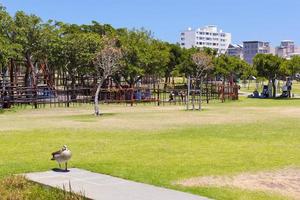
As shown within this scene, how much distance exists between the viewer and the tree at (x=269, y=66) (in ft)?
171

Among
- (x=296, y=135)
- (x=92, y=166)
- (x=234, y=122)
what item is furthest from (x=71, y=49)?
(x=92, y=166)

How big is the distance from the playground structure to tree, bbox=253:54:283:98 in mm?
5020

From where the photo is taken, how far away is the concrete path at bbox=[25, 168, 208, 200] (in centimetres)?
761

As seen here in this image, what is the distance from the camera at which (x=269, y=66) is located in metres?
52.3

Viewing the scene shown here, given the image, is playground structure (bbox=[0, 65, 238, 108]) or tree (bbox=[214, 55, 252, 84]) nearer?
playground structure (bbox=[0, 65, 238, 108])

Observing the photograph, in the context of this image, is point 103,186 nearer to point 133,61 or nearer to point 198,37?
point 133,61

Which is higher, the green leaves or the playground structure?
the green leaves

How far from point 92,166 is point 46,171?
1.15 meters

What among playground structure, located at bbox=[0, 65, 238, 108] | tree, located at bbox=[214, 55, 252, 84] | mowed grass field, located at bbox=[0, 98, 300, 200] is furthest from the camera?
tree, located at bbox=[214, 55, 252, 84]

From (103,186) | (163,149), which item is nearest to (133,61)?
(163,149)

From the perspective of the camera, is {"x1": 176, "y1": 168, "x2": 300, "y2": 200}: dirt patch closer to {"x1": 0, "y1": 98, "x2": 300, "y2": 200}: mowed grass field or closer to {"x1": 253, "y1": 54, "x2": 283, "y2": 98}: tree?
{"x1": 0, "y1": 98, "x2": 300, "y2": 200}: mowed grass field

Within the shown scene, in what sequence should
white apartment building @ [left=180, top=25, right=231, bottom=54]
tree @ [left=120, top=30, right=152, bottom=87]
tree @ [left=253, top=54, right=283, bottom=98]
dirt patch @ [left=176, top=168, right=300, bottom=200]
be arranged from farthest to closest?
white apartment building @ [left=180, top=25, right=231, bottom=54] → tree @ [left=253, top=54, right=283, bottom=98] → tree @ [left=120, top=30, right=152, bottom=87] → dirt patch @ [left=176, top=168, right=300, bottom=200]

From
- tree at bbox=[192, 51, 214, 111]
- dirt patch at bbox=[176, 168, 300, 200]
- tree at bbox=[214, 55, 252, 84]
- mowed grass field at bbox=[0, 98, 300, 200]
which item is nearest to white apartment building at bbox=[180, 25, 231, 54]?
tree at bbox=[214, 55, 252, 84]

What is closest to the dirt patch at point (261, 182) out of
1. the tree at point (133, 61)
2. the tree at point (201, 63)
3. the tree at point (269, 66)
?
the tree at point (133, 61)
